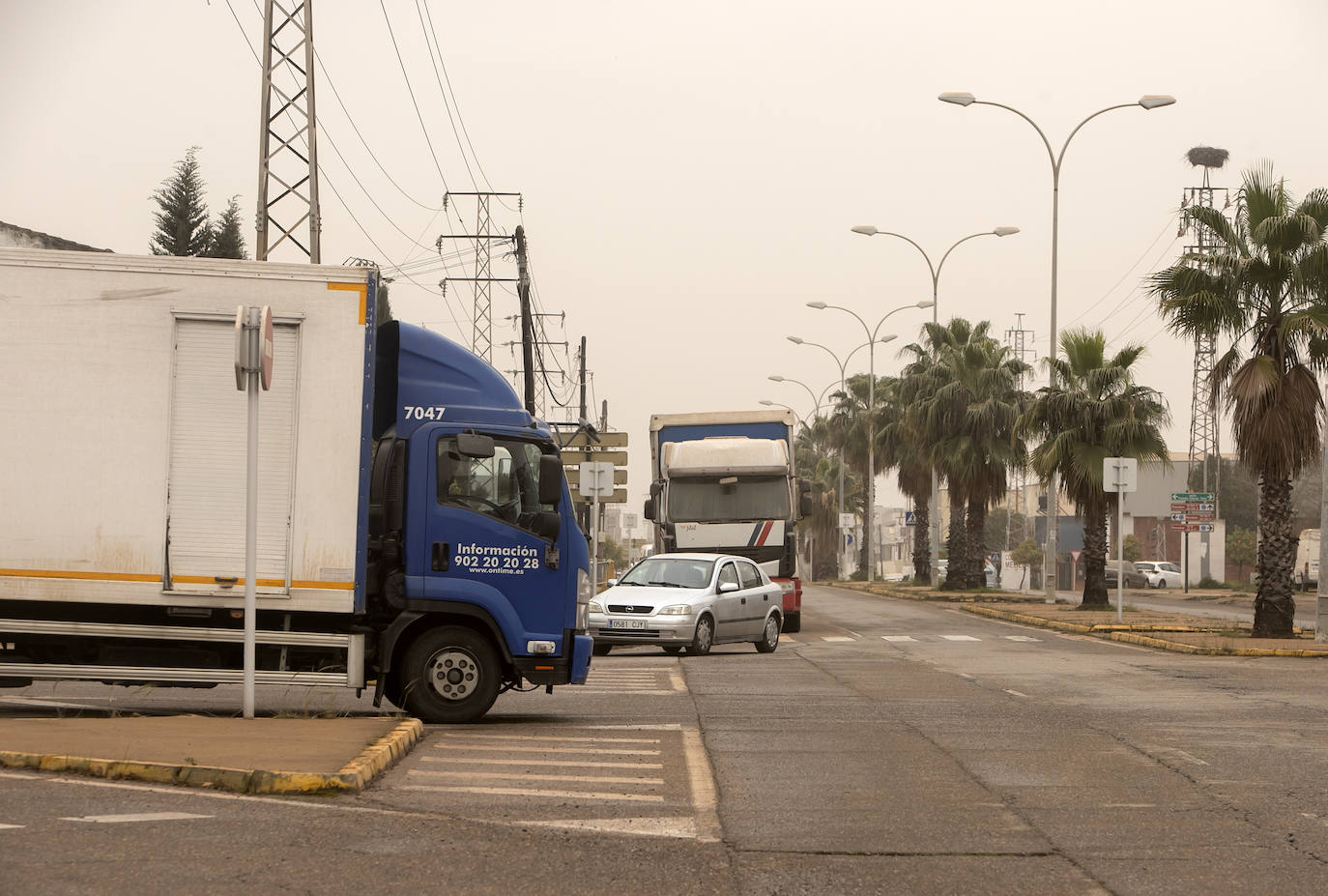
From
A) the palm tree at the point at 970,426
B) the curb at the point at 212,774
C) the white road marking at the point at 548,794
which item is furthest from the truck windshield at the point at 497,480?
the palm tree at the point at 970,426

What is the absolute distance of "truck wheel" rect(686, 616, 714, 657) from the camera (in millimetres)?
21688

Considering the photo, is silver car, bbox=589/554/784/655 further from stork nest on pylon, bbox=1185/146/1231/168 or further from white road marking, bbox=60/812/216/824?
stork nest on pylon, bbox=1185/146/1231/168

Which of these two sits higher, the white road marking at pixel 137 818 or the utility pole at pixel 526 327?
the utility pole at pixel 526 327

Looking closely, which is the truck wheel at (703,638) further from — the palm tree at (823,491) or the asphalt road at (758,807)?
the palm tree at (823,491)

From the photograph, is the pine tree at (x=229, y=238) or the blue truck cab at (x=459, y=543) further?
the pine tree at (x=229, y=238)

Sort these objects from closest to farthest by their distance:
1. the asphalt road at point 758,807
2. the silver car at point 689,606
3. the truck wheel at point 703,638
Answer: the asphalt road at point 758,807 → the silver car at point 689,606 → the truck wheel at point 703,638

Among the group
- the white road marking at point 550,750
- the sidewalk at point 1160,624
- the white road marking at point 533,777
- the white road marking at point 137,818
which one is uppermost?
the white road marking at point 137,818

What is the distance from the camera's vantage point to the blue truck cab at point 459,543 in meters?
12.2

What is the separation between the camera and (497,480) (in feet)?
41.2

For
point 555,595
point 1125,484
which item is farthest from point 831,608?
point 555,595

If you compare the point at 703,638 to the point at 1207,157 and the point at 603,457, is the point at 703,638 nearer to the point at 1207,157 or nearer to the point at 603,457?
the point at 603,457

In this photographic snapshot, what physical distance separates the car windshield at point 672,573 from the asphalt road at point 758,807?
285 inches

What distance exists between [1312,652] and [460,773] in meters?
17.1

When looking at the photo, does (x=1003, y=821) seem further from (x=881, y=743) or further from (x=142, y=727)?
(x=142, y=727)
